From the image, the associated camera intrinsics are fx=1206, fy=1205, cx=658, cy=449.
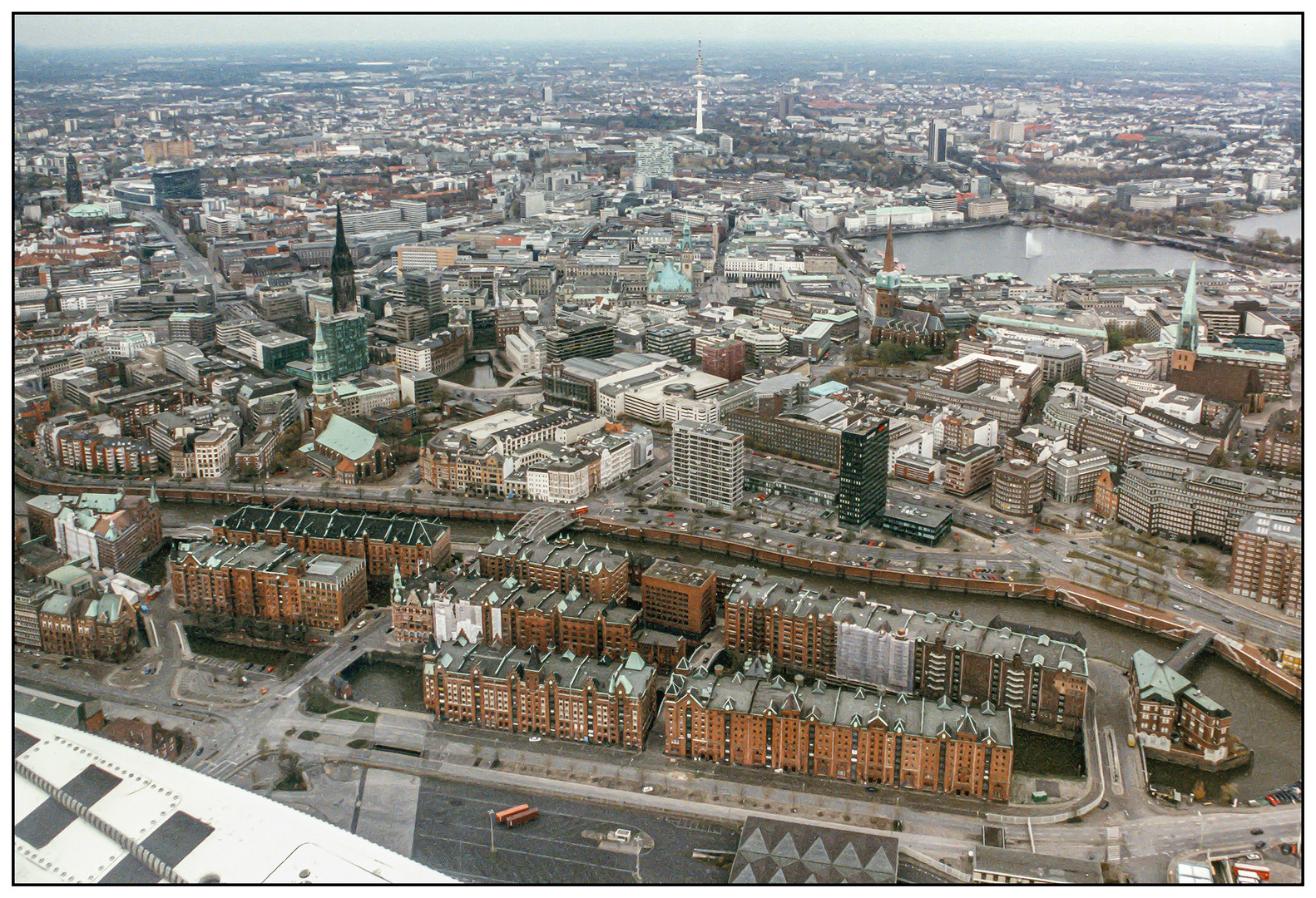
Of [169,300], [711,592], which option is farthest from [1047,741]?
[169,300]

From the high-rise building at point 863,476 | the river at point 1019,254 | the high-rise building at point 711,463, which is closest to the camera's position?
the high-rise building at point 863,476

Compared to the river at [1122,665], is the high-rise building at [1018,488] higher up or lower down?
higher up

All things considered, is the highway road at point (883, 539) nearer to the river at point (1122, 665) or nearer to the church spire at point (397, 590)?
the river at point (1122, 665)

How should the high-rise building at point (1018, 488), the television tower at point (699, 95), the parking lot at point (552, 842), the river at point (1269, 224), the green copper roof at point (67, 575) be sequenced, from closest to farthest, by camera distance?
the parking lot at point (552, 842) → the green copper roof at point (67, 575) → the high-rise building at point (1018, 488) → the river at point (1269, 224) → the television tower at point (699, 95)

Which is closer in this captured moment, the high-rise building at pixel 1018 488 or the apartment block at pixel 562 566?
the apartment block at pixel 562 566

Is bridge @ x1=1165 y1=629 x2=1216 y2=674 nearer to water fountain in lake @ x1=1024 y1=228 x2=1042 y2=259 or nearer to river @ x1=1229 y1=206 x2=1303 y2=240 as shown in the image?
river @ x1=1229 y1=206 x2=1303 y2=240

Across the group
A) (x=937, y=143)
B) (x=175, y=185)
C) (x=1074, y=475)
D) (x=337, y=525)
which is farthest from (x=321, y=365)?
(x=937, y=143)

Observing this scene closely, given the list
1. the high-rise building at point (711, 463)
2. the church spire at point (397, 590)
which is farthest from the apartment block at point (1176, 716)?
the church spire at point (397, 590)
